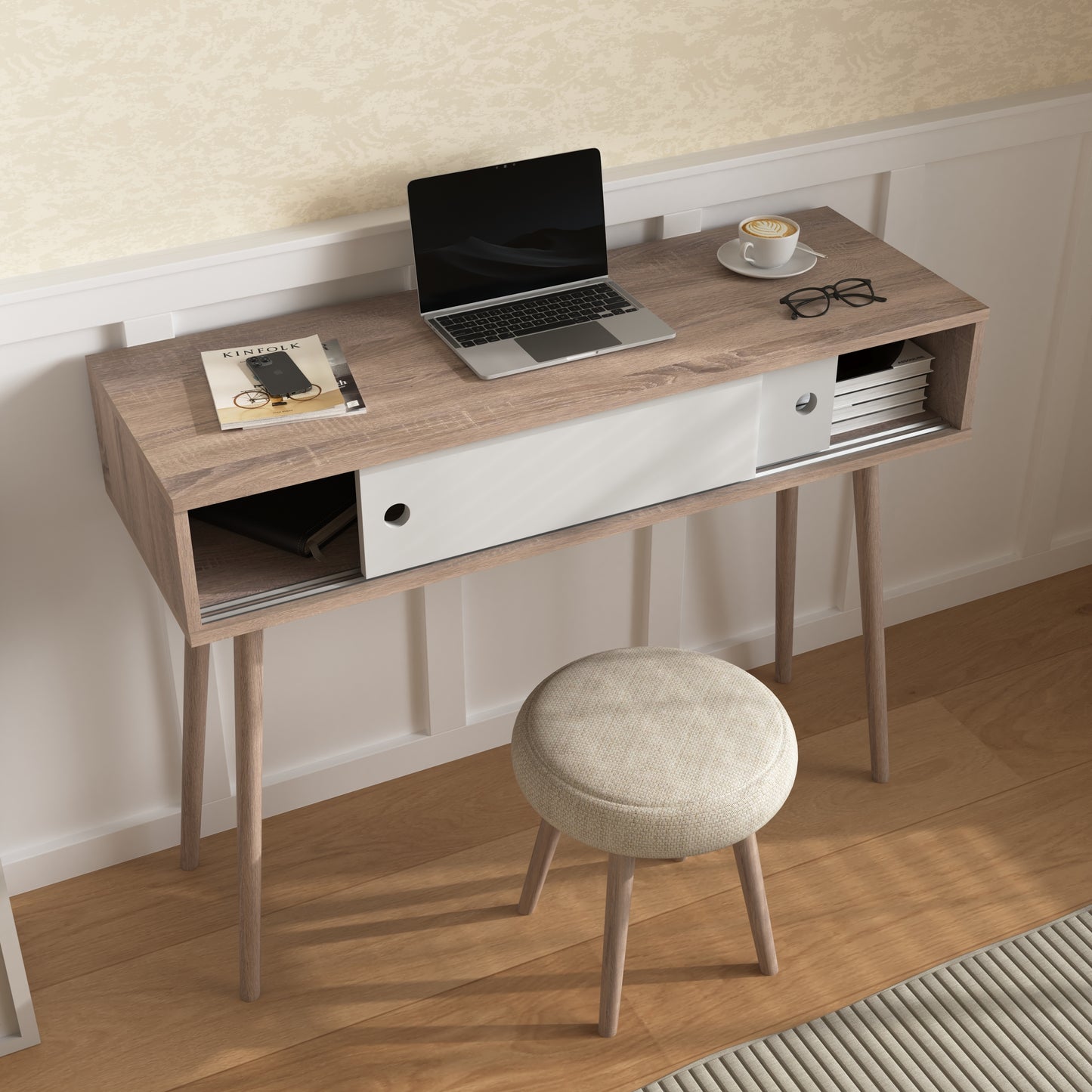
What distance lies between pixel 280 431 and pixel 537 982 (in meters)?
0.83

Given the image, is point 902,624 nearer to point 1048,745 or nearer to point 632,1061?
point 1048,745

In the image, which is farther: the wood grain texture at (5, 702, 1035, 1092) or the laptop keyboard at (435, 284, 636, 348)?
the wood grain texture at (5, 702, 1035, 1092)

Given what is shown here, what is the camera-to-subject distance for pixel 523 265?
5.72 feet

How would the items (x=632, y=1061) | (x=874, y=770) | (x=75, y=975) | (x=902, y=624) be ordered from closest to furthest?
(x=632, y=1061), (x=75, y=975), (x=874, y=770), (x=902, y=624)

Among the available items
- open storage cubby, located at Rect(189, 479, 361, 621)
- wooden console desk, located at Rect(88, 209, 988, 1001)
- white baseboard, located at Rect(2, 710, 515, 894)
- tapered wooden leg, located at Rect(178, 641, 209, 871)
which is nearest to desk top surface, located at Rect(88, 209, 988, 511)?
wooden console desk, located at Rect(88, 209, 988, 1001)

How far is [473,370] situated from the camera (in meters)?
1.60

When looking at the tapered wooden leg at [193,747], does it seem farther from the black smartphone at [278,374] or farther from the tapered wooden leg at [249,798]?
the black smartphone at [278,374]

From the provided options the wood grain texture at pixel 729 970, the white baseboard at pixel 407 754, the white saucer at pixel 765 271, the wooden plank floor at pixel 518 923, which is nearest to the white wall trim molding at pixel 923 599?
the white baseboard at pixel 407 754

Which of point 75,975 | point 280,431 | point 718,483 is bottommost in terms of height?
point 75,975

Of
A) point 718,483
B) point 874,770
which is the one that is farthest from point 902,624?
point 718,483

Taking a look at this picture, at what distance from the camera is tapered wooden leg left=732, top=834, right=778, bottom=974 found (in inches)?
67.1

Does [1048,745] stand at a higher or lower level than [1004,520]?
lower

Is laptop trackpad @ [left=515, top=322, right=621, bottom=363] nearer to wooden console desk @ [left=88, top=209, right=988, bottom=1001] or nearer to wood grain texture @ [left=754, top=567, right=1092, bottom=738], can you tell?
wooden console desk @ [left=88, top=209, right=988, bottom=1001]

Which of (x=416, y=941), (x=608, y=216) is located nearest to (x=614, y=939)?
(x=416, y=941)
